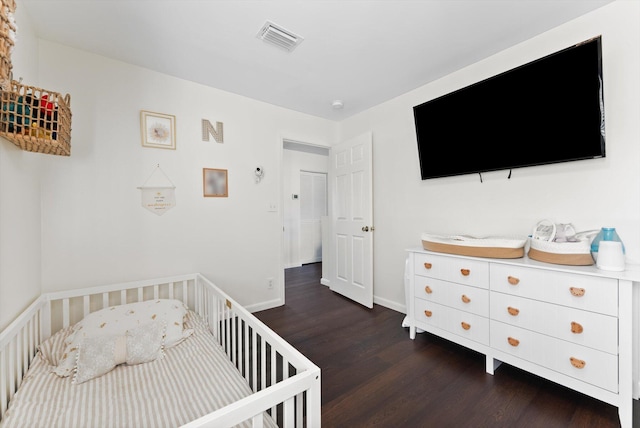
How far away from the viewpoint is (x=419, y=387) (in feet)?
5.47

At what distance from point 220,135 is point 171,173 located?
0.61 meters

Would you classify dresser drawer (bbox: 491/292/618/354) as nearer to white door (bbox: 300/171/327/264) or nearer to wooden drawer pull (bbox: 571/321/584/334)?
wooden drawer pull (bbox: 571/321/584/334)

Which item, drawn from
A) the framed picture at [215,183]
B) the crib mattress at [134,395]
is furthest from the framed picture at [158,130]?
the crib mattress at [134,395]

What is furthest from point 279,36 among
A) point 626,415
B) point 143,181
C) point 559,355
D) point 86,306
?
point 626,415


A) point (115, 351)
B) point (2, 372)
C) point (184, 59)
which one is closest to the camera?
point (2, 372)

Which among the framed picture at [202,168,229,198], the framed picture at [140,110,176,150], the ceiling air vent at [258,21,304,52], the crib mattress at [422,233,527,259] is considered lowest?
the crib mattress at [422,233,527,259]

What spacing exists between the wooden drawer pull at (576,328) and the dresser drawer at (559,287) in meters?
0.10

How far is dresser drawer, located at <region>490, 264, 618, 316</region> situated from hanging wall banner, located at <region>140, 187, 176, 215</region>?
2.66 meters

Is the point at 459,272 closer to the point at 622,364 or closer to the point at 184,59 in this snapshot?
the point at 622,364

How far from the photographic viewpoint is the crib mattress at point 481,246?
1779mm

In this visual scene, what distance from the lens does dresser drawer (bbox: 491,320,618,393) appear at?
1361mm

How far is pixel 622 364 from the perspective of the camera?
1.31 meters

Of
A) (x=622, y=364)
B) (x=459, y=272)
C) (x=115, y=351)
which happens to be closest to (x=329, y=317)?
(x=459, y=272)

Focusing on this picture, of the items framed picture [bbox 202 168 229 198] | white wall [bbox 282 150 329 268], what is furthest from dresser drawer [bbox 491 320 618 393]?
white wall [bbox 282 150 329 268]
